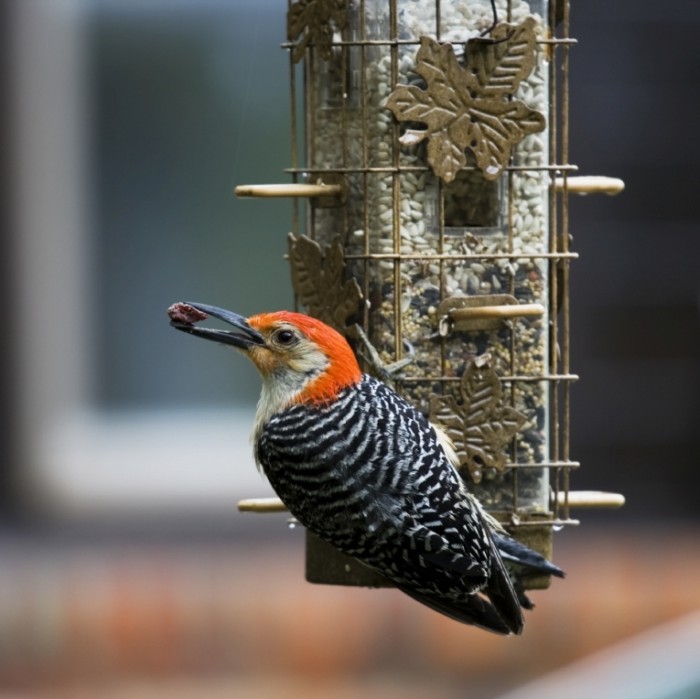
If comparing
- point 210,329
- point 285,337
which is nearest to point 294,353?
point 285,337

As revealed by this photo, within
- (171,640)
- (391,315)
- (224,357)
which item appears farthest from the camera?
(224,357)

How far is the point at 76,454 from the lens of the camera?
9.05 metres

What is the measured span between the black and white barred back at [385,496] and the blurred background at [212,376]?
332 centimetres

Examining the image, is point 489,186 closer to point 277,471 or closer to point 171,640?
point 277,471

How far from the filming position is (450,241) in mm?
4914

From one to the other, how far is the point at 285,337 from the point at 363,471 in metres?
0.44

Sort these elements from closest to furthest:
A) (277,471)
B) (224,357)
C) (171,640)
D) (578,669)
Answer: (277,471), (578,669), (171,640), (224,357)

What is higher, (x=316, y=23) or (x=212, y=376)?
(x=316, y=23)

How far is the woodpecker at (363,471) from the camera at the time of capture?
14.7ft

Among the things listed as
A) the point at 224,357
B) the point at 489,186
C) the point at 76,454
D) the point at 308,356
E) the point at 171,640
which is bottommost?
the point at 171,640

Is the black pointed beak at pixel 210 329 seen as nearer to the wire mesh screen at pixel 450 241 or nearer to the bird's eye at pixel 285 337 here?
the bird's eye at pixel 285 337

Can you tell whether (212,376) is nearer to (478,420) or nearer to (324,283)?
(324,283)

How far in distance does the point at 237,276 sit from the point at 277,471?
4034 mm

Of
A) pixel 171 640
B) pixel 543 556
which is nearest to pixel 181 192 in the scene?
pixel 171 640
